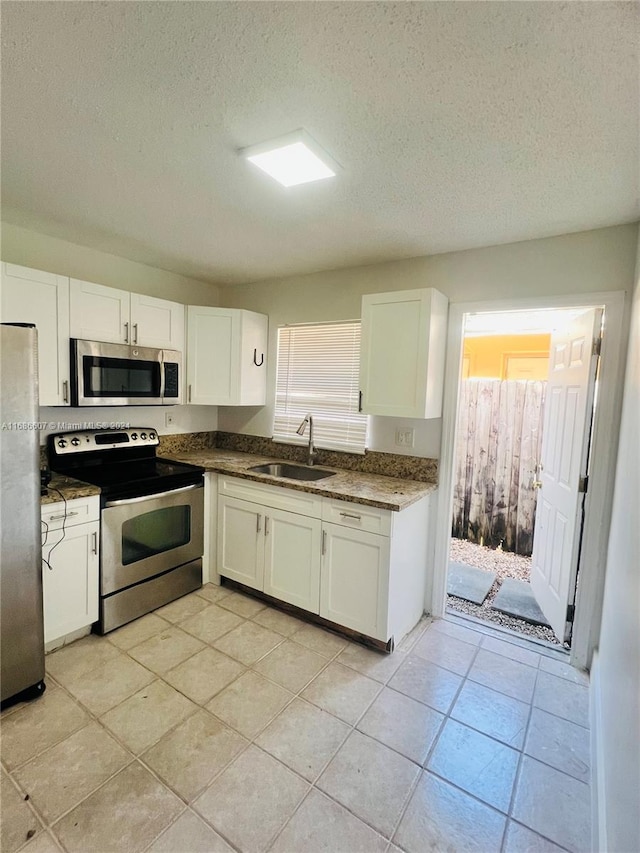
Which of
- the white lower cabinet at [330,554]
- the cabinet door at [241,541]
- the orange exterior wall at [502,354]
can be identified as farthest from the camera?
the orange exterior wall at [502,354]

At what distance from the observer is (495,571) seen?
3.51 m

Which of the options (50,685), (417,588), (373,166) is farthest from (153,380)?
(417,588)

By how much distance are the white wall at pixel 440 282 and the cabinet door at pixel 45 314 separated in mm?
1556

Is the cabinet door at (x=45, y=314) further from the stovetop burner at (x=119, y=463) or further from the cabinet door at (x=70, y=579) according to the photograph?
the cabinet door at (x=70, y=579)

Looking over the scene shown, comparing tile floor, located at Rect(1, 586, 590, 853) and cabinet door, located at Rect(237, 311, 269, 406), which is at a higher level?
cabinet door, located at Rect(237, 311, 269, 406)

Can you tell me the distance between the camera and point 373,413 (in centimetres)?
262

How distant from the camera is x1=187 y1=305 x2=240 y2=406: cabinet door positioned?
319 centimetres

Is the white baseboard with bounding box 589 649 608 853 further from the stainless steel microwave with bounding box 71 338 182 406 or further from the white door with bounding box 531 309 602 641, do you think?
the stainless steel microwave with bounding box 71 338 182 406

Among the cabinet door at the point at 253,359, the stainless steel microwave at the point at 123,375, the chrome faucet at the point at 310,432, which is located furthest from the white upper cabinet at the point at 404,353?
the stainless steel microwave at the point at 123,375

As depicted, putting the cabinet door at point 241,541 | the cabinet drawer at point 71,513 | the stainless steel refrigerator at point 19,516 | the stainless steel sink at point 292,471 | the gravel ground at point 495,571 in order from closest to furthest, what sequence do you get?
1. the stainless steel refrigerator at point 19,516
2. the cabinet drawer at point 71,513
3. the gravel ground at point 495,571
4. the cabinet door at point 241,541
5. the stainless steel sink at point 292,471

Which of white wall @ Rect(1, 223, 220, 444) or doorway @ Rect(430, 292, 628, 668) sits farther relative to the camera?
white wall @ Rect(1, 223, 220, 444)

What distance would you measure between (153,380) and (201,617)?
5.49 feet

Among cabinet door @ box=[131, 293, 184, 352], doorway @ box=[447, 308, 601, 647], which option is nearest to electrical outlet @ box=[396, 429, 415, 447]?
doorway @ box=[447, 308, 601, 647]

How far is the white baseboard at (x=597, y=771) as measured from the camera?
131cm
